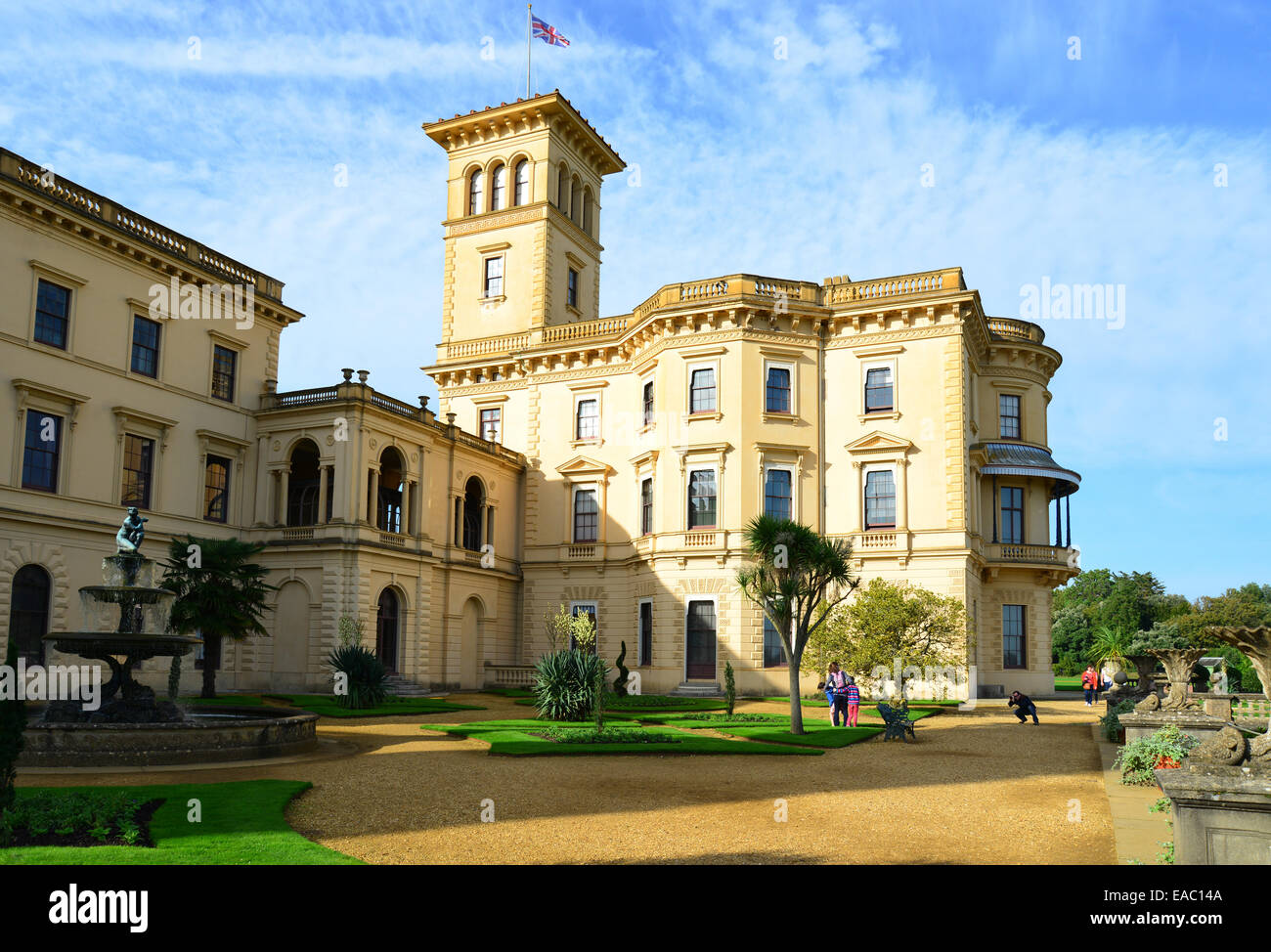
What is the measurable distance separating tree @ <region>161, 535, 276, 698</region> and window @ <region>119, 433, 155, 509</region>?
469cm

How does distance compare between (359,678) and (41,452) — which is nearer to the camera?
(359,678)

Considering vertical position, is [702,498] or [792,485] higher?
[792,485]

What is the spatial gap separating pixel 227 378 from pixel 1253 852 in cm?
3526

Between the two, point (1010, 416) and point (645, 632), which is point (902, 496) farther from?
point (645, 632)

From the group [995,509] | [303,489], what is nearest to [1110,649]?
[995,509]

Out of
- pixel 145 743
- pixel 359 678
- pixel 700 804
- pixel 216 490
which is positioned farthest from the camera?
pixel 216 490

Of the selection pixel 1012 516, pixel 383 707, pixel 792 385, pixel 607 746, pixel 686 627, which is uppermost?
pixel 792 385

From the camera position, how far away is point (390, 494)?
40.3 m

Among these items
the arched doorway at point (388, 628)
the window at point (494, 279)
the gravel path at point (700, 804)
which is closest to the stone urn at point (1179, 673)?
the gravel path at point (700, 804)

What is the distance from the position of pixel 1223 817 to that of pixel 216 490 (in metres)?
34.1

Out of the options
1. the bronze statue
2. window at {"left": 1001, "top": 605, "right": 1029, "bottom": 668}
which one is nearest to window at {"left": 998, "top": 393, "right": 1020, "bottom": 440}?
window at {"left": 1001, "top": 605, "right": 1029, "bottom": 668}

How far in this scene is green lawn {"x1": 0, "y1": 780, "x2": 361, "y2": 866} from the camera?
8477 millimetres
